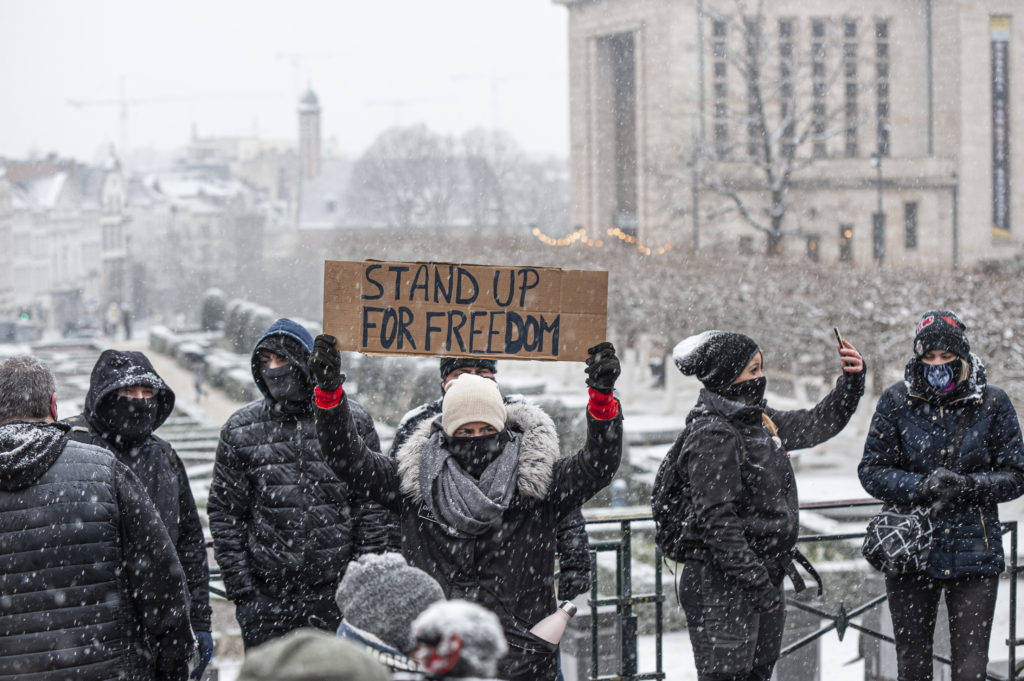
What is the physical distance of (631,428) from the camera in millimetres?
18141

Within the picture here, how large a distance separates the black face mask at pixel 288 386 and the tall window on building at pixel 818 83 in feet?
134

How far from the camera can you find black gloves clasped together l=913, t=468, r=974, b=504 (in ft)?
14.5

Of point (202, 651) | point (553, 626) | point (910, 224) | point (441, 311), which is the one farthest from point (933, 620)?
point (910, 224)

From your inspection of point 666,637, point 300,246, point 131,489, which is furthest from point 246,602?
point 300,246

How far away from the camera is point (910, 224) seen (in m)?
49.6

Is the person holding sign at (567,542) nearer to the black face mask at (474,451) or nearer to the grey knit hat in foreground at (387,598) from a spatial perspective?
the black face mask at (474,451)

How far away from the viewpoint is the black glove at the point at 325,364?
3727 mm

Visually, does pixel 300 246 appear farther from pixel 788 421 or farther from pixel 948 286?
pixel 788 421

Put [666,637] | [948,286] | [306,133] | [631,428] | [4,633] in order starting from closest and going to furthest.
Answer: [4,633], [666,637], [631,428], [948,286], [306,133]

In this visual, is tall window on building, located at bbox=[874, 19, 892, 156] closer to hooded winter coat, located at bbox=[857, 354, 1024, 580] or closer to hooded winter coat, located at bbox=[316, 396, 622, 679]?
hooded winter coat, located at bbox=[857, 354, 1024, 580]

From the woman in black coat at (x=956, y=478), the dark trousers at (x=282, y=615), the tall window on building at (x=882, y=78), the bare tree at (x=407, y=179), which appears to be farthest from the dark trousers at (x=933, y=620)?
the bare tree at (x=407, y=179)

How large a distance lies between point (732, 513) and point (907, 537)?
2.88 ft

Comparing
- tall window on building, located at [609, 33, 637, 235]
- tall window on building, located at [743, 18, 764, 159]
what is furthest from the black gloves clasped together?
tall window on building, located at [609, 33, 637, 235]

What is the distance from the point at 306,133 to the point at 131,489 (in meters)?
111
